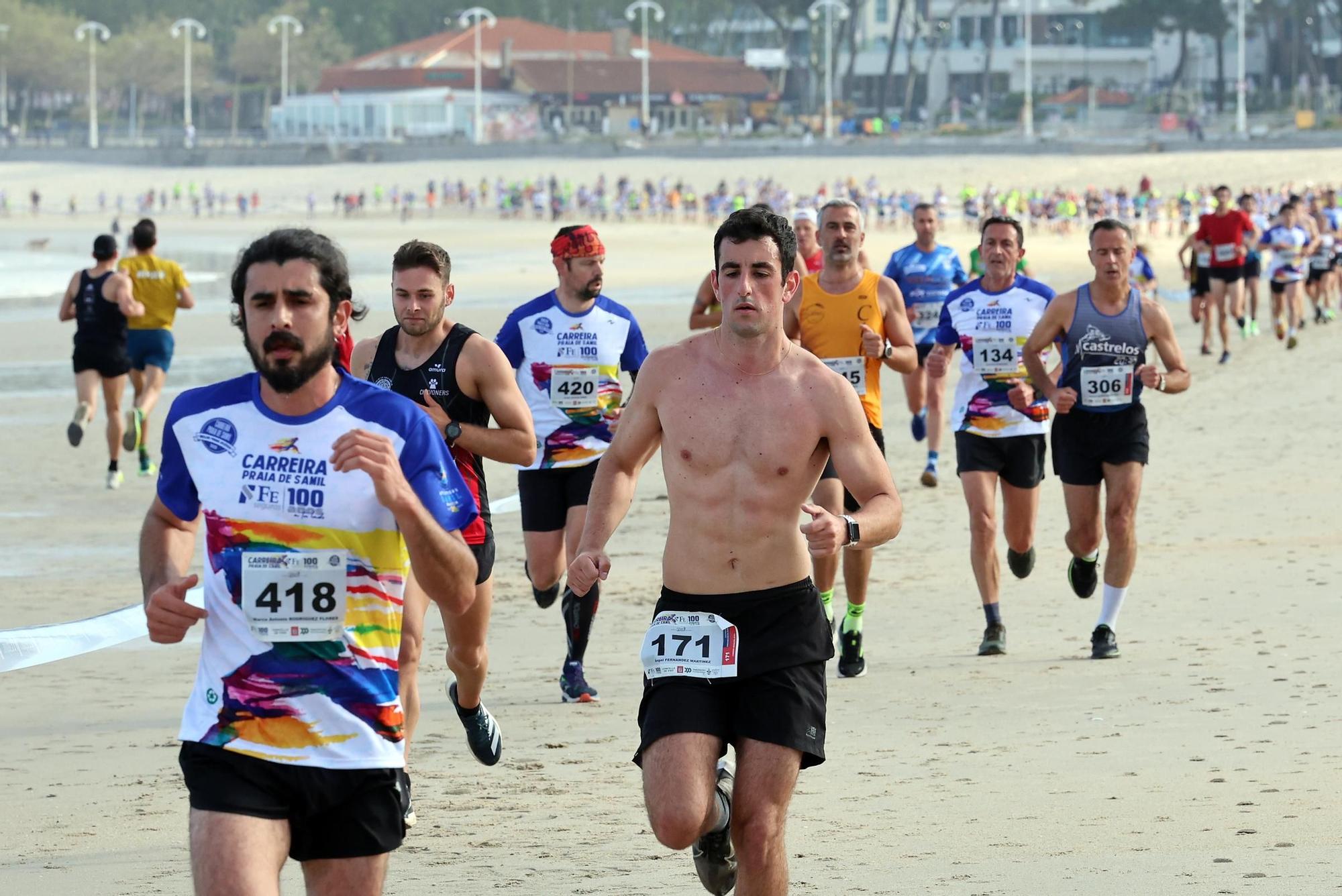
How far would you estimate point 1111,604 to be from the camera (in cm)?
888

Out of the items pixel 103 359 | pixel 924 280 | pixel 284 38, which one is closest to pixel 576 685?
pixel 924 280

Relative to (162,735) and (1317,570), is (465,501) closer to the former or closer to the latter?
(162,735)

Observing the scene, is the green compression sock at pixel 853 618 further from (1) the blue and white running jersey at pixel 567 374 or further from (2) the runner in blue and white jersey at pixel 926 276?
(2) the runner in blue and white jersey at pixel 926 276

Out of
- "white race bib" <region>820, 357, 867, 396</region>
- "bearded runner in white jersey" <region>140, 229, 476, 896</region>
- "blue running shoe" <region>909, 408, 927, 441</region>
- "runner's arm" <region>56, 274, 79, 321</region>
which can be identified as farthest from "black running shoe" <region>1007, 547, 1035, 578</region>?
"runner's arm" <region>56, 274, 79, 321</region>

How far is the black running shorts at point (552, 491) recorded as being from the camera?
8578 millimetres

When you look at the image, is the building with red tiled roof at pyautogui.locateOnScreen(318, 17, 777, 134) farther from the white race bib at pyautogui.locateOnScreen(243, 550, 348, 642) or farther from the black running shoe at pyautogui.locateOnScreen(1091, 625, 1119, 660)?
the white race bib at pyautogui.locateOnScreen(243, 550, 348, 642)

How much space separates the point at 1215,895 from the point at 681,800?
144 cm

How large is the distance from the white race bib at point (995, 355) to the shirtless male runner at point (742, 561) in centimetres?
451

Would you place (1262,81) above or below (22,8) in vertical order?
below

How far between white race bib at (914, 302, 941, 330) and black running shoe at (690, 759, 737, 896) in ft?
33.2

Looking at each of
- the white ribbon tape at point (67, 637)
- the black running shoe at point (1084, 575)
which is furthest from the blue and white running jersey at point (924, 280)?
the white ribbon tape at point (67, 637)

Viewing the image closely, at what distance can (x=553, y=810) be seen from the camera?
6312 millimetres

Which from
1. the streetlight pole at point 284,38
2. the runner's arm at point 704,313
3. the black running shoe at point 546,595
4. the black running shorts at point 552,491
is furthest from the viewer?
the streetlight pole at point 284,38

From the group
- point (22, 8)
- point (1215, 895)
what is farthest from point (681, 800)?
point (22, 8)
